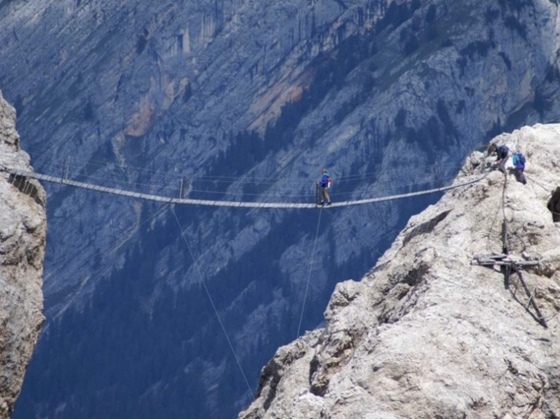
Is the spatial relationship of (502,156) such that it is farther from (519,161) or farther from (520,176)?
(520,176)

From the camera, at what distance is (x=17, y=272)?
7138cm

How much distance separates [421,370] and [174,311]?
146 m

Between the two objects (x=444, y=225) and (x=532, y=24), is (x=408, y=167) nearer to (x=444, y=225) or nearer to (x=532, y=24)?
(x=532, y=24)

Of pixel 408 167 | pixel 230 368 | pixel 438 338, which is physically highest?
pixel 438 338

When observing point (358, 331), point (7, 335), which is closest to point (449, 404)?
point (358, 331)

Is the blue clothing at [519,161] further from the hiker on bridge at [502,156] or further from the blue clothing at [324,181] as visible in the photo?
the blue clothing at [324,181]

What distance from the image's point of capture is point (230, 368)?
191375mm

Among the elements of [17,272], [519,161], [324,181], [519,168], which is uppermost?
[519,161]

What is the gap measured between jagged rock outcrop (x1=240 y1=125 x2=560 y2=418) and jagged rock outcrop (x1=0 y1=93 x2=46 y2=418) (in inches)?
389

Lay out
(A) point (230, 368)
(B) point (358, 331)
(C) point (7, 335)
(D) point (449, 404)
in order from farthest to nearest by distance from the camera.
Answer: (A) point (230, 368)
(C) point (7, 335)
(B) point (358, 331)
(D) point (449, 404)

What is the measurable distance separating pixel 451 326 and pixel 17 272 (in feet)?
68.1

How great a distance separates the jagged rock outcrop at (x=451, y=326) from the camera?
5416 cm

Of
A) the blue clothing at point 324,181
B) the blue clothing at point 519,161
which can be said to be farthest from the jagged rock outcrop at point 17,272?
the blue clothing at point 519,161

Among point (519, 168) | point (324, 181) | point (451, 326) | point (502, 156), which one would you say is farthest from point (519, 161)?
point (324, 181)
